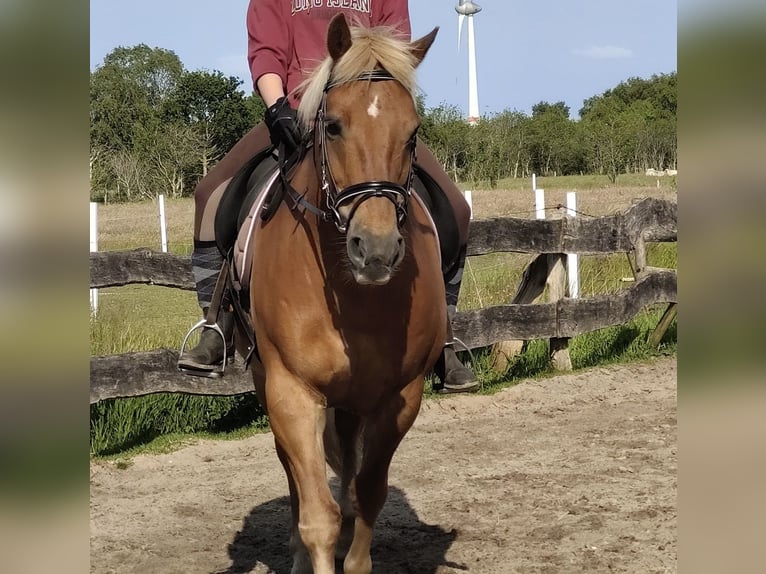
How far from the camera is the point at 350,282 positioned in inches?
131

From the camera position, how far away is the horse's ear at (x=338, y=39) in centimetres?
307

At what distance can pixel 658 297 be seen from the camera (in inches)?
400

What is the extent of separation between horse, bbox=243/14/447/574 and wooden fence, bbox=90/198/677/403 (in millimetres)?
3211

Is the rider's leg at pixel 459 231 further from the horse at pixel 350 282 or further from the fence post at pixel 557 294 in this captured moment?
the fence post at pixel 557 294

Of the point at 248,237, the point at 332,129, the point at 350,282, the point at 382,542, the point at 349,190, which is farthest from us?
the point at 382,542

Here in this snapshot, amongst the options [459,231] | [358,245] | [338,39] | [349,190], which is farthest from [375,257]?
[459,231]

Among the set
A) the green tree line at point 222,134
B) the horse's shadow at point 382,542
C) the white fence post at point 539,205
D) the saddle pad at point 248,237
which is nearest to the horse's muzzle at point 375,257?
the saddle pad at point 248,237

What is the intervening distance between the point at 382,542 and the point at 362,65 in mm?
3040

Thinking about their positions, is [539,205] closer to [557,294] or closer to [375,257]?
[557,294]

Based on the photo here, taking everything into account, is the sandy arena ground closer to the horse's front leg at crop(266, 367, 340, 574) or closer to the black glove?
the horse's front leg at crop(266, 367, 340, 574)
